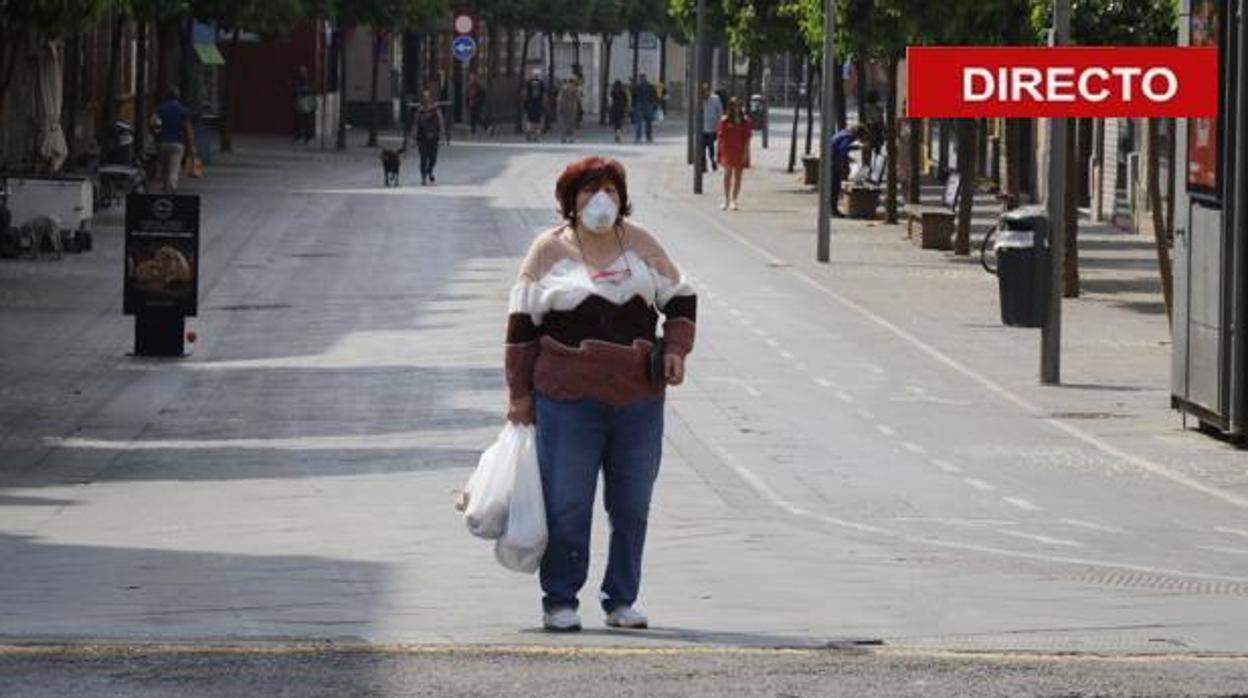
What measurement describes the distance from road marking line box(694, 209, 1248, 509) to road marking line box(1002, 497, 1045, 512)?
116 cm

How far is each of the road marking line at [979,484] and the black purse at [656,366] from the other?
7262 millimetres

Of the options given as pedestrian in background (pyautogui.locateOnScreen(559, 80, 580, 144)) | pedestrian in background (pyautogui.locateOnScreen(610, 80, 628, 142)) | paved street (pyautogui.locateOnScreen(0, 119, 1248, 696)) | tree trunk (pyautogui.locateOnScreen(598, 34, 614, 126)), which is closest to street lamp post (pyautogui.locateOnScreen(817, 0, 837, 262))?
paved street (pyautogui.locateOnScreen(0, 119, 1248, 696))

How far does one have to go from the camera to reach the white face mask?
1138 cm

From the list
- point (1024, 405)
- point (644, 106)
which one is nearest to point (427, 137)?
point (644, 106)

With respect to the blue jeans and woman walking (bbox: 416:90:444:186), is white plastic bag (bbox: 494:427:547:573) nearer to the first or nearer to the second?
the blue jeans

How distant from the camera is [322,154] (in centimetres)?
7731

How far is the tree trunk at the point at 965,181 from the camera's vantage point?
40.2 m

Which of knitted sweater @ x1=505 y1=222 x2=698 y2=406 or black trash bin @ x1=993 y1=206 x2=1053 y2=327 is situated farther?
black trash bin @ x1=993 y1=206 x2=1053 y2=327

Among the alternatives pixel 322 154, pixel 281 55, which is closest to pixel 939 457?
pixel 322 154

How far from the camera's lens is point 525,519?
1151 centimetres

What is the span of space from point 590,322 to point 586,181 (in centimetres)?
47

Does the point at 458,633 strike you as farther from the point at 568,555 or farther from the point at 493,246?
the point at 493,246

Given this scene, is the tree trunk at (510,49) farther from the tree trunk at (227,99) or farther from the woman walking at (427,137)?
the woman walking at (427,137)

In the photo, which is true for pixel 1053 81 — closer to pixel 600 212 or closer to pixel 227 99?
pixel 600 212
